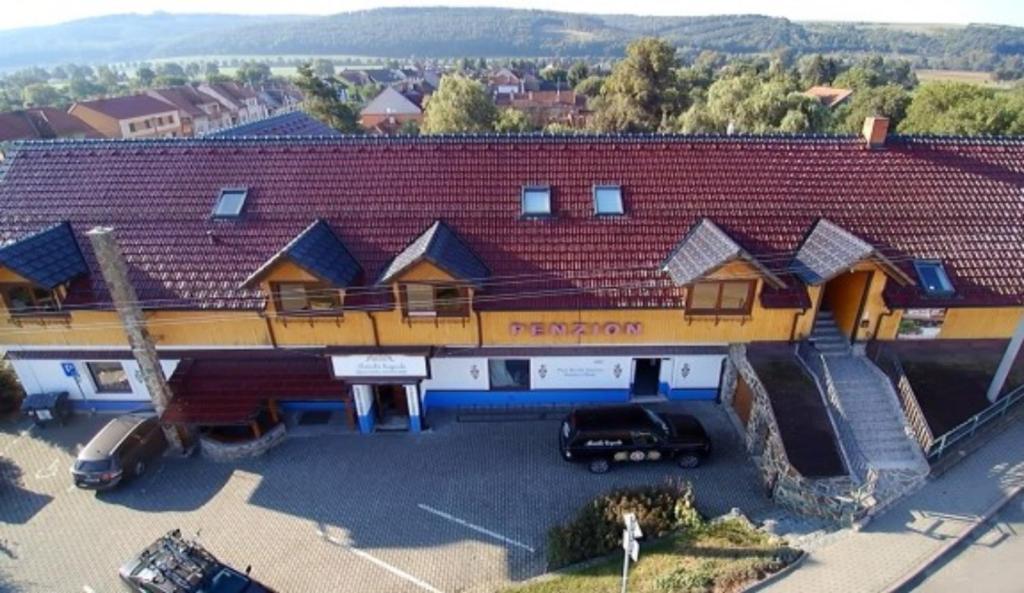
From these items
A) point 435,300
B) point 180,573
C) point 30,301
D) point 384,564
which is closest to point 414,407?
point 435,300

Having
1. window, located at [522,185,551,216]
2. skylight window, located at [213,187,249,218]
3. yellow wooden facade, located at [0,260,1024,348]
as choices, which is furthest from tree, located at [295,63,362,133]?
window, located at [522,185,551,216]

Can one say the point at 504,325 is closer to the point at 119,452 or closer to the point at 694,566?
the point at 694,566

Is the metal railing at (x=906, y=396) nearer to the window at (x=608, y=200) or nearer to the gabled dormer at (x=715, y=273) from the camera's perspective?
the gabled dormer at (x=715, y=273)

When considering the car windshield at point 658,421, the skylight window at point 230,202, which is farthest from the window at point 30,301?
the car windshield at point 658,421

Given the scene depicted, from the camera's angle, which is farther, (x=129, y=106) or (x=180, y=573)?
(x=129, y=106)

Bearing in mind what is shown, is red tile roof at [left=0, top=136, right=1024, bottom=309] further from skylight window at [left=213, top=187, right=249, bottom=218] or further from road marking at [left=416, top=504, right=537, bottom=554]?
road marking at [left=416, top=504, right=537, bottom=554]
